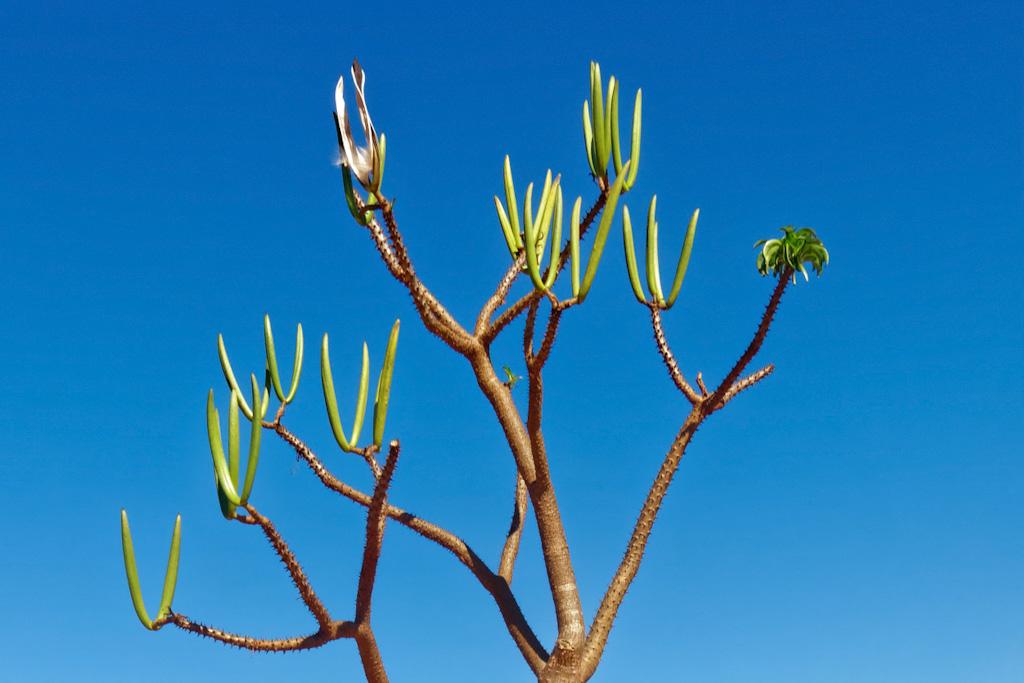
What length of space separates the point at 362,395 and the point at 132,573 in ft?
4.85

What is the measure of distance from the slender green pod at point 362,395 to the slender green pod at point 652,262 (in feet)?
5.74

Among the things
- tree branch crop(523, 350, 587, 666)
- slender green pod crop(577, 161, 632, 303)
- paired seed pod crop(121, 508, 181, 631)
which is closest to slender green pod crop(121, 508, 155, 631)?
paired seed pod crop(121, 508, 181, 631)

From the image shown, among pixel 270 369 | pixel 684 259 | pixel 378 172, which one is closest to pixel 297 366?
pixel 270 369

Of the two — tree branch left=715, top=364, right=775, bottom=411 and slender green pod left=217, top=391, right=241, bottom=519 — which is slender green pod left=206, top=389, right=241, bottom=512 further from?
tree branch left=715, top=364, right=775, bottom=411

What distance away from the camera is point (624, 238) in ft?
18.2

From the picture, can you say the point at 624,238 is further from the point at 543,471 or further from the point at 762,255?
the point at 543,471

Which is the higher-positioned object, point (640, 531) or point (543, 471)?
point (543, 471)

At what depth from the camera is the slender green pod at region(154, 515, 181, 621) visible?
4820 mm

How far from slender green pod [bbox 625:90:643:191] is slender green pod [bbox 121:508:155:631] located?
11.6 ft

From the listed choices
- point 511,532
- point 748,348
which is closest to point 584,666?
point 511,532

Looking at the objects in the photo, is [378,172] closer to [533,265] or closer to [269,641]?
[533,265]

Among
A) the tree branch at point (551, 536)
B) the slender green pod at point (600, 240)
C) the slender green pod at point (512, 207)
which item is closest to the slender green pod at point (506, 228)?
the slender green pod at point (512, 207)

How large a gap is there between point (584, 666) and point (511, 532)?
1.55 m

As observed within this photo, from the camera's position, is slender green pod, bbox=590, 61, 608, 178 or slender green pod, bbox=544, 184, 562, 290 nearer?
slender green pod, bbox=544, 184, 562, 290
